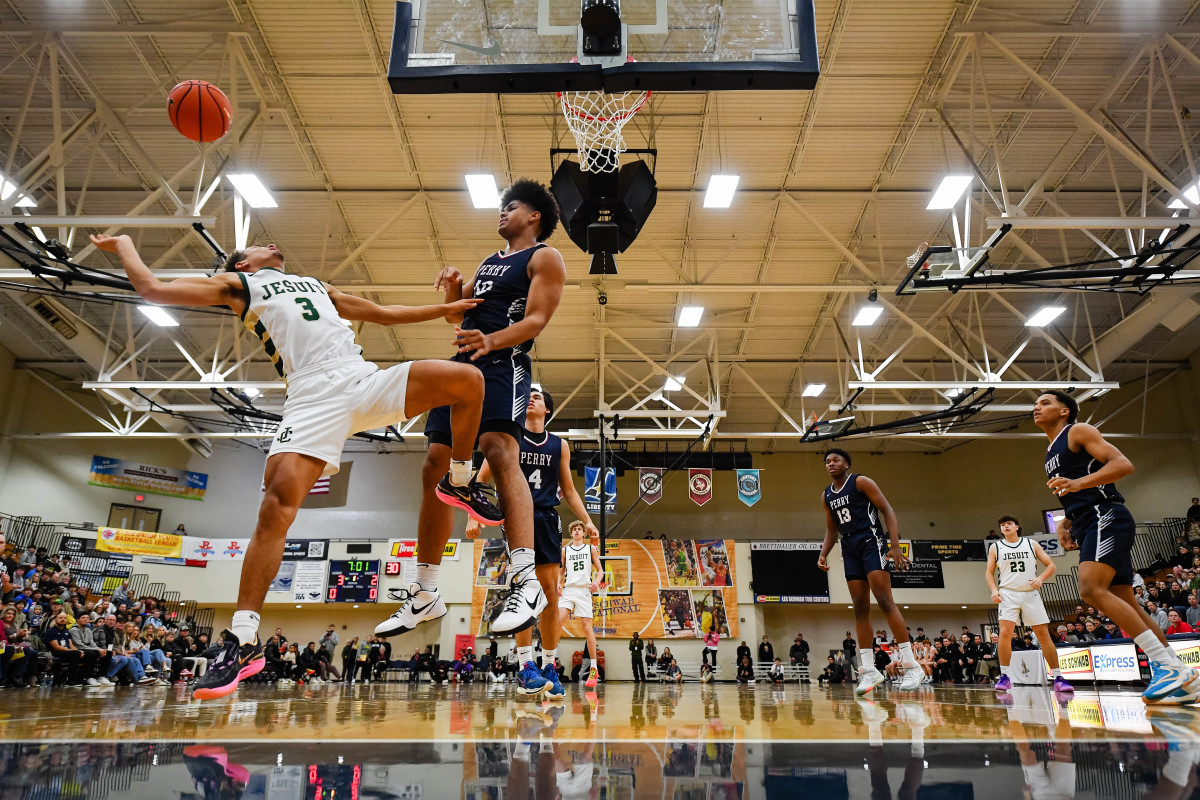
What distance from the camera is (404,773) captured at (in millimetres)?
1661

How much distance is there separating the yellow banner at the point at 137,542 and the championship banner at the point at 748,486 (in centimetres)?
1597

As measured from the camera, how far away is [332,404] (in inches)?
116

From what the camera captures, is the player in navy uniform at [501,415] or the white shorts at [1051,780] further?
the player in navy uniform at [501,415]

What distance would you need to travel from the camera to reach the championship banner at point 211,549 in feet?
70.6

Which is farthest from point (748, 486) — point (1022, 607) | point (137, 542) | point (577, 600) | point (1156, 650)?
point (137, 542)

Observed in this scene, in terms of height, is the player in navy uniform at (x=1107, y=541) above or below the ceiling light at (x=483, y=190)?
below

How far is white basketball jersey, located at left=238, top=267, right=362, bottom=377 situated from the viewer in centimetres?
306

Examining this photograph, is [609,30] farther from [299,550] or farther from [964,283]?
[299,550]

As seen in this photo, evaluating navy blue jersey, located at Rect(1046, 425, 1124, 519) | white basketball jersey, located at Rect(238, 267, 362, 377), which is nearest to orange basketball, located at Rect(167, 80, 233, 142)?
white basketball jersey, located at Rect(238, 267, 362, 377)

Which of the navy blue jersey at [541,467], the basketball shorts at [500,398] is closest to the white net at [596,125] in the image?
the navy blue jersey at [541,467]

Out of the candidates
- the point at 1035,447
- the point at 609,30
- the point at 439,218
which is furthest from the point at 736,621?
the point at 609,30

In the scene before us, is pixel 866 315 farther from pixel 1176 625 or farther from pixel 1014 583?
pixel 1014 583

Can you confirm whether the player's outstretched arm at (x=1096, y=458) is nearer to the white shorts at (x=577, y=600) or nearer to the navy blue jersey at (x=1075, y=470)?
the navy blue jersey at (x=1075, y=470)

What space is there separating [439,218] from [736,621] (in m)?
14.4
